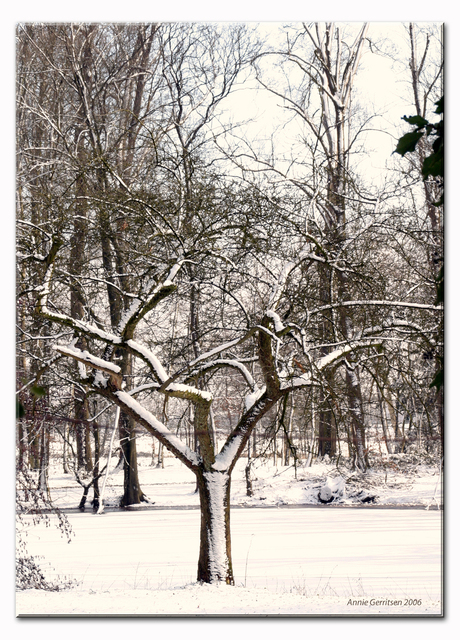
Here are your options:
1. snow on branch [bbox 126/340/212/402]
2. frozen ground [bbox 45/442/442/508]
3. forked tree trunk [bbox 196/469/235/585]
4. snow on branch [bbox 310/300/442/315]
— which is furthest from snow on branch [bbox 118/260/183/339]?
frozen ground [bbox 45/442/442/508]

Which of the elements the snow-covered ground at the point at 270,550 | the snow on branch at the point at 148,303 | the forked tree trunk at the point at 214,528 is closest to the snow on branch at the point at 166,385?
the snow on branch at the point at 148,303

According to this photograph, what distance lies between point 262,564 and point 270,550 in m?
0.14

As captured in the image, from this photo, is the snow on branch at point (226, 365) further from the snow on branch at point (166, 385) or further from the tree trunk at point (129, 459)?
the tree trunk at point (129, 459)

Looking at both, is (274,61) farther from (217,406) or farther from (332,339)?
(217,406)

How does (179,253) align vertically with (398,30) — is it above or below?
below

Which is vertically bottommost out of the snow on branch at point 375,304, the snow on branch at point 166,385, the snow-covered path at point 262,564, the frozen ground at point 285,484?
the snow-covered path at point 262,564

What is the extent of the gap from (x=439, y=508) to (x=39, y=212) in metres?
3.28

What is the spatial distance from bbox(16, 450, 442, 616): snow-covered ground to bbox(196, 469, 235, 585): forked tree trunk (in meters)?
0.11

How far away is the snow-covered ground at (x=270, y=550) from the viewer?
365cm

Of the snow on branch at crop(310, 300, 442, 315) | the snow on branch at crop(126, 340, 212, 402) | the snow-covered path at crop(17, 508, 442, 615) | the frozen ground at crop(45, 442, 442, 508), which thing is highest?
the snow on branch at crop(310, 300, 442, 315)

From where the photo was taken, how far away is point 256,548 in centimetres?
431

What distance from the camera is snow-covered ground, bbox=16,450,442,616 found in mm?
3654

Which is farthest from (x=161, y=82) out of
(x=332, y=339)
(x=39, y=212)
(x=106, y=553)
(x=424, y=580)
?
(x=424, y=580)

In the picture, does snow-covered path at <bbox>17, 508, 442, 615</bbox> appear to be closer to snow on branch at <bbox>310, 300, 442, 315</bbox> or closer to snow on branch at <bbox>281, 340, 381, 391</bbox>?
snow on branch at <bbox>281, 340, 381, 391</bbox>
